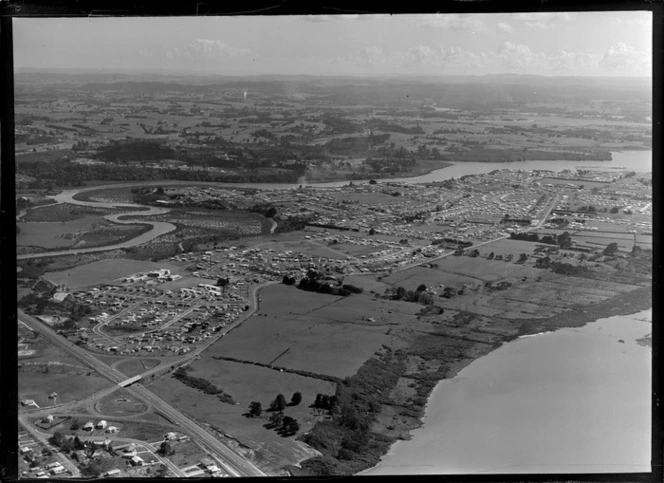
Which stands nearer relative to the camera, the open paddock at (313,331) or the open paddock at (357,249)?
the open paddock at (313,331)

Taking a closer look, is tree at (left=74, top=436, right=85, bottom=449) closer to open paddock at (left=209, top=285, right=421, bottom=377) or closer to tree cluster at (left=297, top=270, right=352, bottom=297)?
open paddock at (left=209, top=285, right=421, bottom=377)

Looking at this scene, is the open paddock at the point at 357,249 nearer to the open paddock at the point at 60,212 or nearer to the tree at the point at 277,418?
the tree at the point at 277,418

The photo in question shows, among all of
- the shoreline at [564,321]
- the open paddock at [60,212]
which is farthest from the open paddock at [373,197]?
the open paddock at [60,212]

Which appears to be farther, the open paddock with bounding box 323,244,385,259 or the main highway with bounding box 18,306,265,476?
the open paddock with bounding box 323,244,385,259

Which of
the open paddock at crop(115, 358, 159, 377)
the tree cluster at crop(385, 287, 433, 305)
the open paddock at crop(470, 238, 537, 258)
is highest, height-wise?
the open paddock at crop(470, 238, 537, 258)

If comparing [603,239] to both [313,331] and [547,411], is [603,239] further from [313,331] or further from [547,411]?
[313,331]

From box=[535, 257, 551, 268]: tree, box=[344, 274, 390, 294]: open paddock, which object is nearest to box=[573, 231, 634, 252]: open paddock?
box=[535, 257, 551, 268]: tree

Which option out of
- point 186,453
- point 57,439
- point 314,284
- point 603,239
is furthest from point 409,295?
point 57,439
